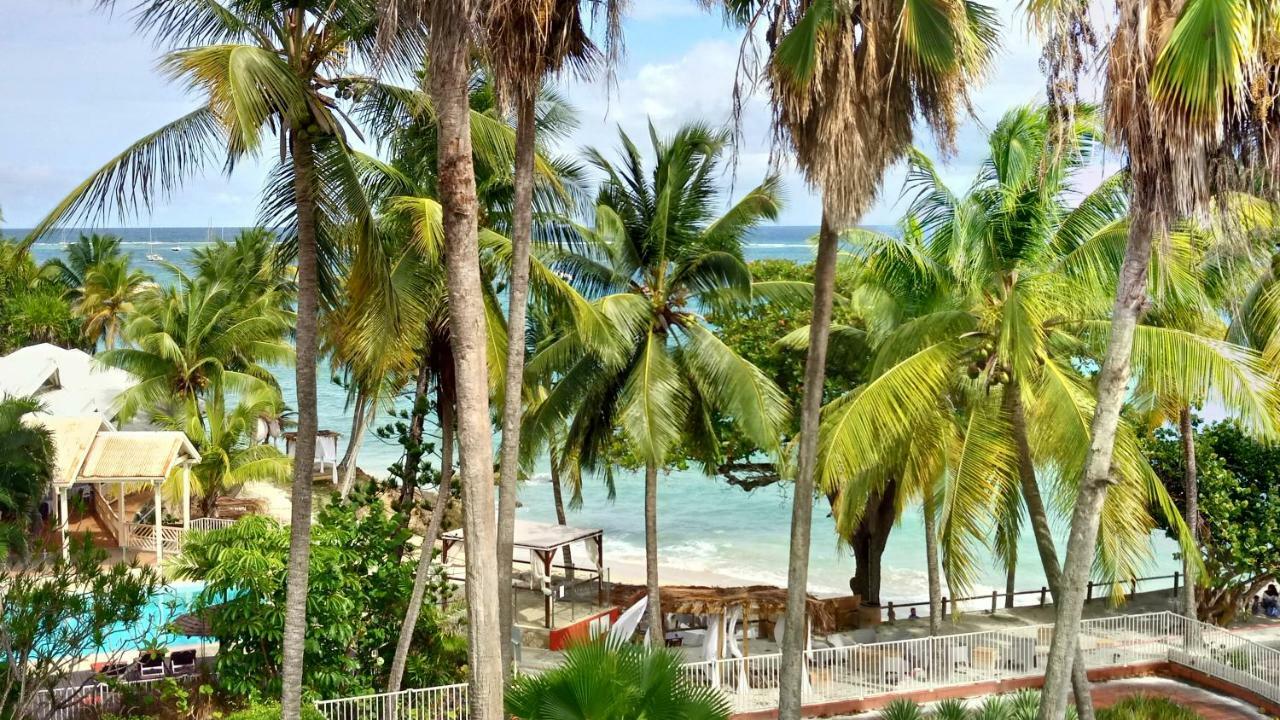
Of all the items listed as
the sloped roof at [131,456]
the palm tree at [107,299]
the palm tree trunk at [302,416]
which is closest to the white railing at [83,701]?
the palm tree trunk at [302,416]

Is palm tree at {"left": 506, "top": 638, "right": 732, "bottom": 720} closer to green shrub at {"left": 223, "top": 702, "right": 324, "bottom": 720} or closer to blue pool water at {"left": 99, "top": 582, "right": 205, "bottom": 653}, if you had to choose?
green shrub at {"left": 223, "top": 702, "right": 324, "bottom": 720}

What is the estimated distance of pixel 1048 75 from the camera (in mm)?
10109

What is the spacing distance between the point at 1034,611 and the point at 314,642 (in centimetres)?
1549

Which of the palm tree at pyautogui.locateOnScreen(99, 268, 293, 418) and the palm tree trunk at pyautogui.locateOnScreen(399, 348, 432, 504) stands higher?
the palm tree at pyautogui.locateOnScreen(99, 268, 293, 418)

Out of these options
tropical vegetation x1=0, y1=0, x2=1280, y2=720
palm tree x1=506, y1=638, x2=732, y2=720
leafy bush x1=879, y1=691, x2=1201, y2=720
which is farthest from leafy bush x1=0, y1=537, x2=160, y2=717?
leafy bush x1=879, y1=691, x2=1201, y2=720

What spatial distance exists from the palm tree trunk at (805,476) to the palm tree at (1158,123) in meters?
2.61

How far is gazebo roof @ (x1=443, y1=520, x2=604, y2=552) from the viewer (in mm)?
18812

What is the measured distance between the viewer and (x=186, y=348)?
28297 mm

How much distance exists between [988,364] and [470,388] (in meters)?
6.84

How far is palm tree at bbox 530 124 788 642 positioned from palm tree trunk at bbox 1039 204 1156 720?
6.40 m

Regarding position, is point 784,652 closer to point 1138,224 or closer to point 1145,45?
point 1138,224

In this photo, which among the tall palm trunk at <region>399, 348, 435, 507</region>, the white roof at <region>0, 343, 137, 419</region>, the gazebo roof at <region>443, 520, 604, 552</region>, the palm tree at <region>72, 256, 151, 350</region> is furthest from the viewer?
the palm tree at <region>72, 256, 151, 350</region>

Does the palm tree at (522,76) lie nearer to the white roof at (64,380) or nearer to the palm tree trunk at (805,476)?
the palm tree trunk at (805,476)

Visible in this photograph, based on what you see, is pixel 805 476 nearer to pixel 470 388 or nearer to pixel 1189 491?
pixel 470 388
